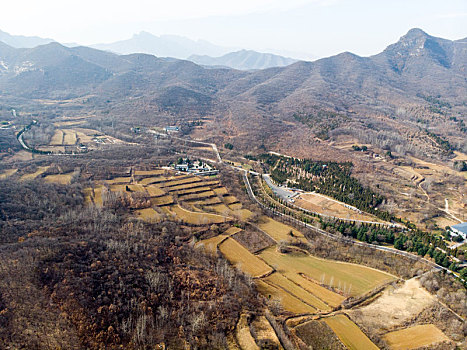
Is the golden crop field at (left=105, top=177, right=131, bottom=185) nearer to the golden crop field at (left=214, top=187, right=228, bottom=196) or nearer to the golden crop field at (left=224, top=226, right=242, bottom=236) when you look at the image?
the golden crop field at (left=214, top=187, right=228, bottom=196)

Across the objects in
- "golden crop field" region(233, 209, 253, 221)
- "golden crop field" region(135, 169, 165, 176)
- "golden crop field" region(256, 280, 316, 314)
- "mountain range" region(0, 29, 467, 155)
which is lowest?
"golden crop field" region(256, 280, 316, 314)

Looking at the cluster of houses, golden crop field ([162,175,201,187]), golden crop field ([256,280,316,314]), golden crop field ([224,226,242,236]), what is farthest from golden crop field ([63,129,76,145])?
golden crop field ([256,280,316,314])

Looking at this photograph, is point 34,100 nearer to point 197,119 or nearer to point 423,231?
point 197,119

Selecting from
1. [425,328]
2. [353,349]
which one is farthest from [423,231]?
[353,349]

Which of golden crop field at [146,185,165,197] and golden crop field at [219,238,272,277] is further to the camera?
golden crop field at [146,185,165,197]

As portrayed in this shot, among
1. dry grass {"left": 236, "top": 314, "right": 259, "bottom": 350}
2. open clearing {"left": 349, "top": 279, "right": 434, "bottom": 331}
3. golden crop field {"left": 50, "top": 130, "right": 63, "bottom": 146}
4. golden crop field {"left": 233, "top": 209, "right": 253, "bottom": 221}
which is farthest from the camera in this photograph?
golden crop field {"left": 50, "top": 130, "right": 63, "bottom": 146}

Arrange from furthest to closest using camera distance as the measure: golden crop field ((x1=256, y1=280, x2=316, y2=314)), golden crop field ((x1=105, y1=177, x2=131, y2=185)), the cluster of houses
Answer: the cluster of houses < golden crop field ((x1=105, y1=177, x2=131, y2=185)) < golden crop field ((x1=256, y1=280, x2=316, y2=314))
